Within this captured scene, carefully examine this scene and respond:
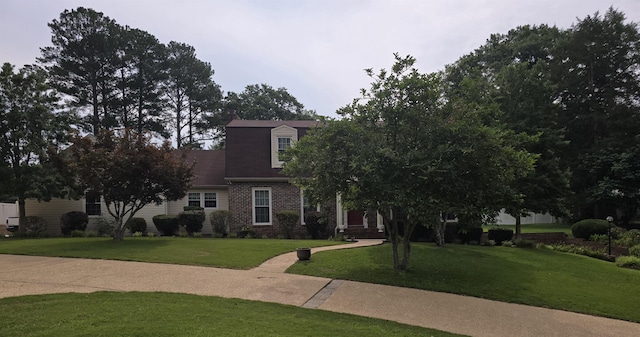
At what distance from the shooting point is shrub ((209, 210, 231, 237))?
2020 cm

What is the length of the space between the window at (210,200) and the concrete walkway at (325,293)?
10863mm

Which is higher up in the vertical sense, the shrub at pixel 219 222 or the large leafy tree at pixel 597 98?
the large leafy tree at pixel 597 98

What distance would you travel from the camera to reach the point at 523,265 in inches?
527

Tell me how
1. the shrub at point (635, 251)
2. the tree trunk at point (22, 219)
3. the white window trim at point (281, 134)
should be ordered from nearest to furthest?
the shrub at point (635, 251) → the tree trunk at point (22, 219) → the white window trim at point (281, 134)

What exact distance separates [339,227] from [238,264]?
923 cm

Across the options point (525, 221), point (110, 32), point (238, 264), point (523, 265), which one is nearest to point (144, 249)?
point (238, 264)

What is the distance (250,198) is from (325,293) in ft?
41.5

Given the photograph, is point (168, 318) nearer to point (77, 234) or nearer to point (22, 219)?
point (77, 234)

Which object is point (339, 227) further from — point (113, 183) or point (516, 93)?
point (516, 93)

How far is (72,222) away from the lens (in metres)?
20.3

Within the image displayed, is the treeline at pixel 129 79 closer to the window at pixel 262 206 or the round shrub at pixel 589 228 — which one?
the window at pixel 262 206

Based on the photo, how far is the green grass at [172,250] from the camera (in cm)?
1211

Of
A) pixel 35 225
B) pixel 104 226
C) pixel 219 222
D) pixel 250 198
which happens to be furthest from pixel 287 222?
pixel 35 225

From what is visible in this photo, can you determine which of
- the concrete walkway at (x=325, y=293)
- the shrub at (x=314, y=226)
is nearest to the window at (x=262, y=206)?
the shrub at (x=314, y=226)
